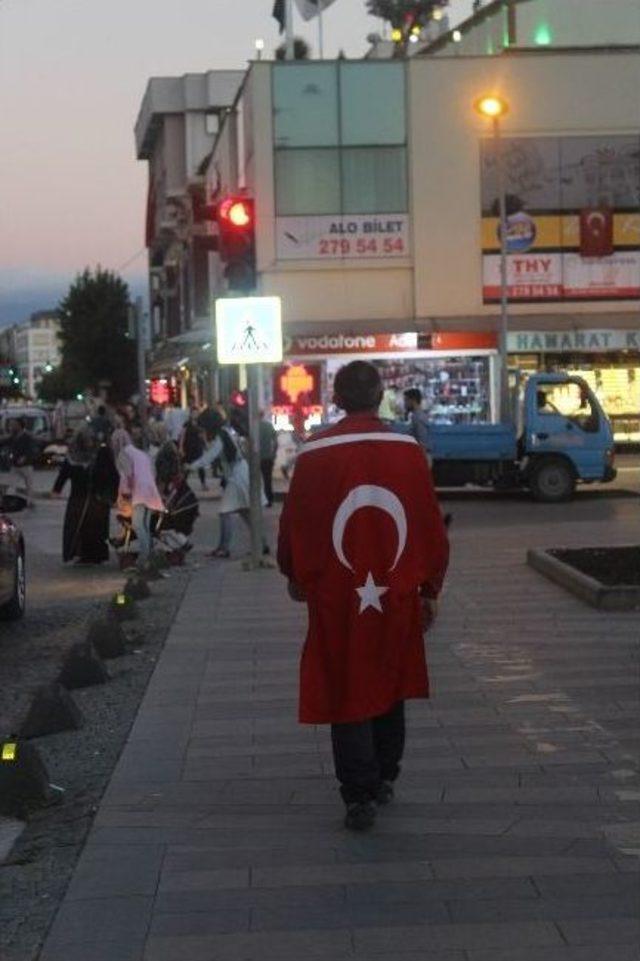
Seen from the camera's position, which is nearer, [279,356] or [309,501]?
[309,501]

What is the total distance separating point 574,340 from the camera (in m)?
43.9

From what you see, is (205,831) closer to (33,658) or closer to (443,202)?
(33,658)

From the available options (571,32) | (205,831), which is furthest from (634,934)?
(571,32)

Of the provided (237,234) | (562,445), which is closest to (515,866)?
(237,234)

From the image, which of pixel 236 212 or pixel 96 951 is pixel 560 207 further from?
pixel 96 951

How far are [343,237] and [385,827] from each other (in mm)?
37420

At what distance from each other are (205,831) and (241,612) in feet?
24.6

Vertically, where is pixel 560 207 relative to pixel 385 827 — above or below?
above

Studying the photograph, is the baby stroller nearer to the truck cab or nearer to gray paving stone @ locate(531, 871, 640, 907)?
the truck cab

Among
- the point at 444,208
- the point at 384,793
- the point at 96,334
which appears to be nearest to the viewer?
the point at 384,793

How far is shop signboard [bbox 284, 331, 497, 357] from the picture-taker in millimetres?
43312

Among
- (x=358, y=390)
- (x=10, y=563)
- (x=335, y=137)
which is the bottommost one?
(x=10, y=563)

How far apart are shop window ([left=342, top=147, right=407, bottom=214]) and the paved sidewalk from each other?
3256 cm

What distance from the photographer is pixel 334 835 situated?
695 centimetres
